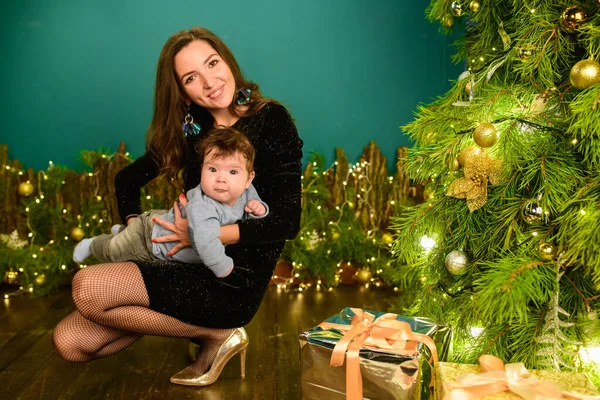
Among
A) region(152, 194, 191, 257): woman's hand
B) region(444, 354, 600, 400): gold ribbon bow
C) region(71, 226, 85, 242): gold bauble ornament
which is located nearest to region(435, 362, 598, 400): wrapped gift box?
region(444, 354, 600, 400): gold ribbon bow

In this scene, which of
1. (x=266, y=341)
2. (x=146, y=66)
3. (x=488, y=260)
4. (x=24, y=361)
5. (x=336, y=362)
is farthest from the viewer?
(x=146, y=66)

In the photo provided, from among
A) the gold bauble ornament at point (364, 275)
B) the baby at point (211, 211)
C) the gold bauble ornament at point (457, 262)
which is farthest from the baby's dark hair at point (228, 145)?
the gold bauble ornament at point (364, 275)

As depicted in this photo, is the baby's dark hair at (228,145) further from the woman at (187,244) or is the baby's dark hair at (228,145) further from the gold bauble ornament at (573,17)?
the gold bauble ornament at (573,17)

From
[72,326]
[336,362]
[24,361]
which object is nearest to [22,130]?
[24,361]

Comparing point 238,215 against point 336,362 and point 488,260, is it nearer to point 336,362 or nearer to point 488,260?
point 336,362

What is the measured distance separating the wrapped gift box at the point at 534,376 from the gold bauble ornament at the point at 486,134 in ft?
1.93

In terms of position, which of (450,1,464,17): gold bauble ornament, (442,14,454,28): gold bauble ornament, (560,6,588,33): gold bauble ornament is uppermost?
(442,14,454,28): gold bauble ornament

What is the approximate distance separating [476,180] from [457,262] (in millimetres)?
259

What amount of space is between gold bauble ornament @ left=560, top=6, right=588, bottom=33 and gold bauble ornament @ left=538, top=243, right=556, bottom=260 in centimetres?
57

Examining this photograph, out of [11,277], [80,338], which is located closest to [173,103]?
[80,338]

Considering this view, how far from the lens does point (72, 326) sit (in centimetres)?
210

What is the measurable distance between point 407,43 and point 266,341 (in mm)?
1838

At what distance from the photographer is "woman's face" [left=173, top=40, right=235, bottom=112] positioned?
6.97 feet

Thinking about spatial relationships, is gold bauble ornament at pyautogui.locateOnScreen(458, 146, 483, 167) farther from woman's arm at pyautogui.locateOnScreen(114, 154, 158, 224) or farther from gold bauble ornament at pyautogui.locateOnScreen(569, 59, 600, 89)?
woman's arm at pyautogui.locateOnScreen(114, 154, 158, 224)
